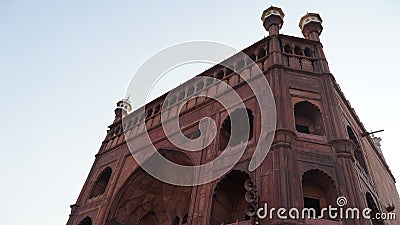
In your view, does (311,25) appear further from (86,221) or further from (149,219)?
(86,221)

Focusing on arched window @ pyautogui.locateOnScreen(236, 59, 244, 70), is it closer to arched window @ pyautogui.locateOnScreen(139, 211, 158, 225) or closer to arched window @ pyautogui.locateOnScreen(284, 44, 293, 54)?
arched window @ pyautogui.locateOnScreen(284, 44, 293, 54)

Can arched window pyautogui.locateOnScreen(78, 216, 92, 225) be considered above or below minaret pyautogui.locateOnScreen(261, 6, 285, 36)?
below

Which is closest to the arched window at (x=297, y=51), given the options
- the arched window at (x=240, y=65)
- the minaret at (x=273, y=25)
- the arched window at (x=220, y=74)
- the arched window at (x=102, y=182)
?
the minaret at (x=273, y=25)

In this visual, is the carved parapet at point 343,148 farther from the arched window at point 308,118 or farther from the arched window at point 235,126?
the arched window at point 235,126

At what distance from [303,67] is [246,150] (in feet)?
18.0

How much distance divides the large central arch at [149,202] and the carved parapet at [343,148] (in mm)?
7717

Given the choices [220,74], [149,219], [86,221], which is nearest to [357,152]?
[220,74]

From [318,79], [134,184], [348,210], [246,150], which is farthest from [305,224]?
[134,184]

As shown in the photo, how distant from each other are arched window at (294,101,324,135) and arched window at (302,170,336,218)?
2.33m

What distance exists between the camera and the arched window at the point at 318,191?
1224cm

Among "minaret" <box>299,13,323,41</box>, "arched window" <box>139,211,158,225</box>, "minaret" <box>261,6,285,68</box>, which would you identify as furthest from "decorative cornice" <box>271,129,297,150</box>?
"arched window" <box>139,211,158,225</box>

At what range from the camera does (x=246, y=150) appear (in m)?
13.8

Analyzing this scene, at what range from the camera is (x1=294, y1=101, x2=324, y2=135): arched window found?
14.7 meters

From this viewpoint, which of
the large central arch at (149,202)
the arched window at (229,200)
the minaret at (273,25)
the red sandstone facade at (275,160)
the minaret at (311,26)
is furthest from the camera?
the minaret at (311,26)
